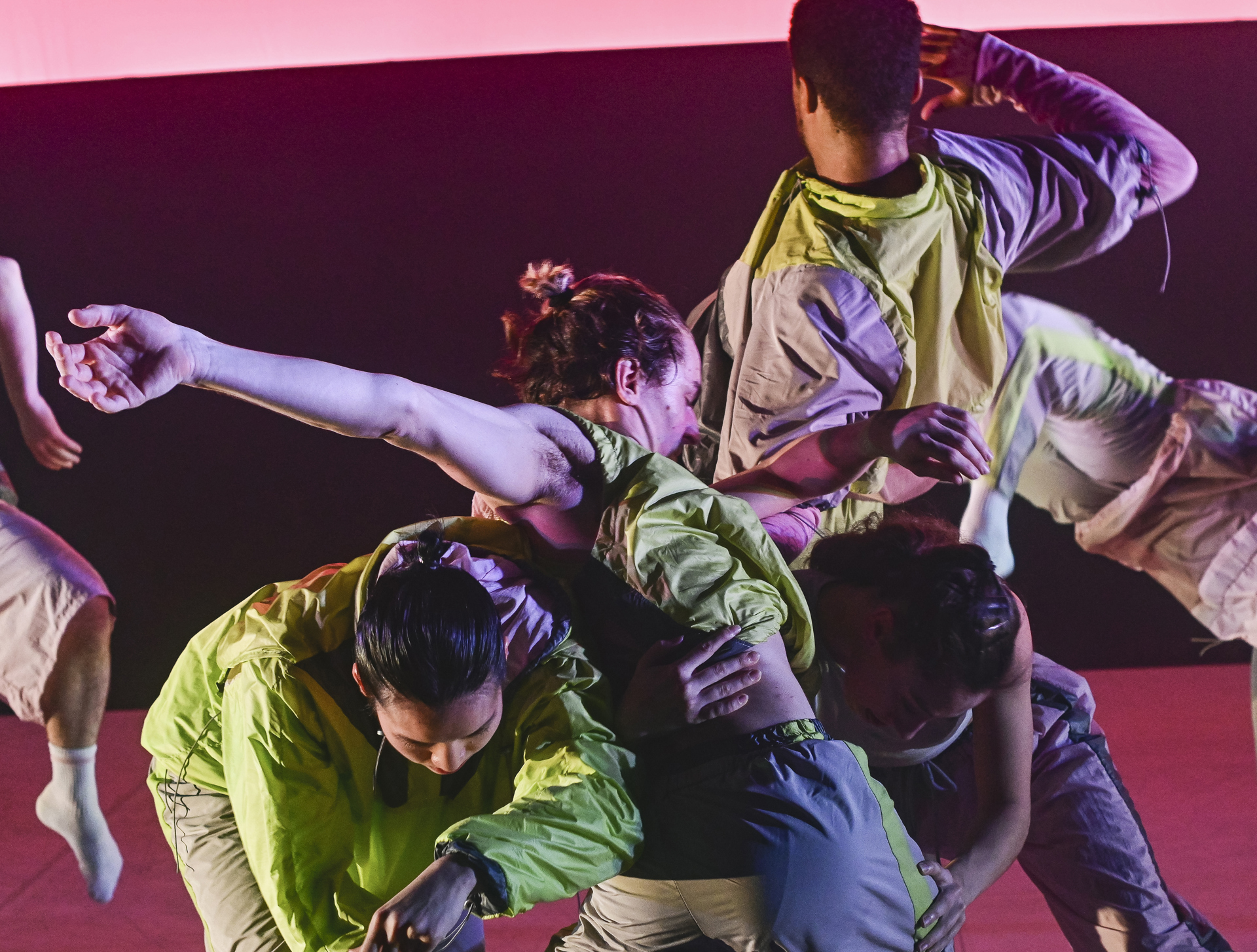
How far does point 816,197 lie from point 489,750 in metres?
1.33

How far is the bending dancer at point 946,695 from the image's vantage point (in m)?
1.58

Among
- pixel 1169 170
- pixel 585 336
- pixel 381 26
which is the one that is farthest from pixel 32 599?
pixel 1169 170

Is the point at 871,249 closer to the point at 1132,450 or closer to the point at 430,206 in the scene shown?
the point at 1132,450

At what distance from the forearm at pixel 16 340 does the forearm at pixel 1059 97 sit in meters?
2.53

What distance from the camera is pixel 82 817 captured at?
9.32 feet

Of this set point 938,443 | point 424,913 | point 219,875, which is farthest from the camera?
point 938,443

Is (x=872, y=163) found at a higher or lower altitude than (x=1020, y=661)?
higher

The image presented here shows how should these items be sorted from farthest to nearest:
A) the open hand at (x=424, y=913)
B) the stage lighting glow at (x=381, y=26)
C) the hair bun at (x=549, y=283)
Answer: the stage lighting glow at (x=381, y=26)
the hair bun at (x=549, y=283)
the open hand at (x=424, y=913)

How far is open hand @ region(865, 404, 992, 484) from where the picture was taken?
170 centimetres

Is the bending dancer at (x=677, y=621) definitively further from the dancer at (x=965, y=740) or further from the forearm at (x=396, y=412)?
the dancer at (x=965, y=740)

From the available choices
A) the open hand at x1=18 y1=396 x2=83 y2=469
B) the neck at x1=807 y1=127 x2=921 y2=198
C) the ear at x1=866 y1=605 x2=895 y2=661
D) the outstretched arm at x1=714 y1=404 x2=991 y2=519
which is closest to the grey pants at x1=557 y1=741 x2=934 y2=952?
the ear at x1=866 y1=605 x2=895 y2=661

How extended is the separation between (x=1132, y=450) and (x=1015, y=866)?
1.06 metres

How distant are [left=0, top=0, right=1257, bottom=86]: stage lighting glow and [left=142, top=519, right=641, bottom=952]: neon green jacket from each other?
6.12 feet

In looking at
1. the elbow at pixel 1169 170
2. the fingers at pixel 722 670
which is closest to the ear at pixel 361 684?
the fingers at pixel 722 670
